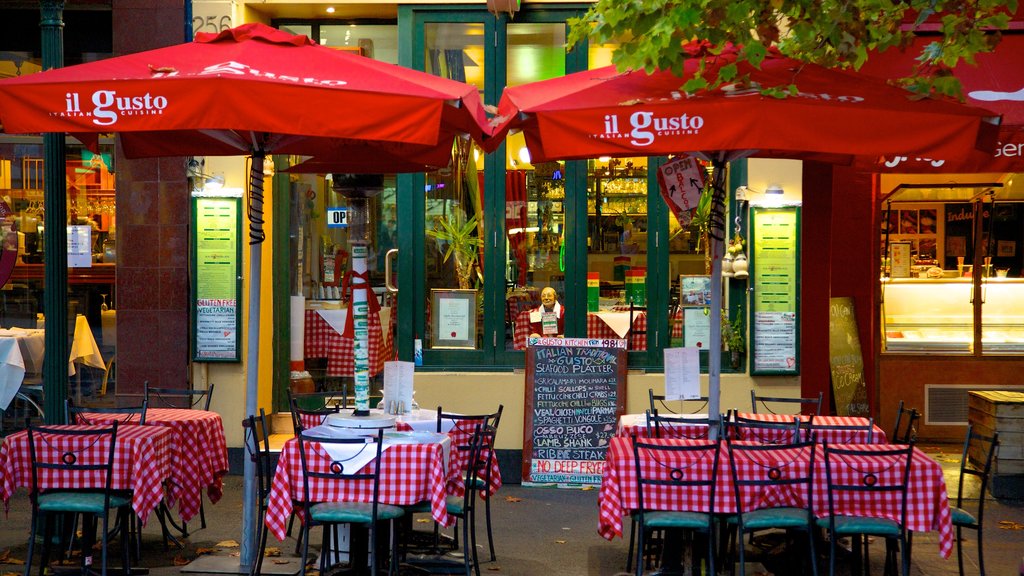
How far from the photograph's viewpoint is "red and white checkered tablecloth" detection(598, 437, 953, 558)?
21.1ft

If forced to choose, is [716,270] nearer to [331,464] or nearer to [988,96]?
[331,464]

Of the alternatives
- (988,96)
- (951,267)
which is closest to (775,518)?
(988,96)

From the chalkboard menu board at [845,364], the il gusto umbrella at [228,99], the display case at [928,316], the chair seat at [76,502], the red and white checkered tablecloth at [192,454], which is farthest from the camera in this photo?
the display case at [928,316]

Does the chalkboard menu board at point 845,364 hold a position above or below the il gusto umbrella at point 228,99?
below

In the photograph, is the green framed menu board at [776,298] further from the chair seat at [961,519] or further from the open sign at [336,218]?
the open sign at [336,218]

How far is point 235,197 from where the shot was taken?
10680 millimetres

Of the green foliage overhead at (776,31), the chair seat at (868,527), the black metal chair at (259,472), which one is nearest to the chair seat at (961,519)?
the chair seat at (868,527)

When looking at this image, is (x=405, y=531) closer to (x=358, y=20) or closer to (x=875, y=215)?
(x=358, y=20)

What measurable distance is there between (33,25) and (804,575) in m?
9.20

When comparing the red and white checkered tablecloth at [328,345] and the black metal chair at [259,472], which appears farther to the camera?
the red and white checkered tablecloth at [328,345]

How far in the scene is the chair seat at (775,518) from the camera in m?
6.44

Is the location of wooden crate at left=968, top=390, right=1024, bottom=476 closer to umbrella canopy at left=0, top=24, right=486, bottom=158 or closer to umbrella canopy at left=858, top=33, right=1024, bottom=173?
umbrella canopy at left=858, top=33, right=1024, bottom=173

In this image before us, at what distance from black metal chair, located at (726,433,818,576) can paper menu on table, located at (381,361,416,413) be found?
2346mm

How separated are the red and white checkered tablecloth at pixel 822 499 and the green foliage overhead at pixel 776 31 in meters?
2.22
